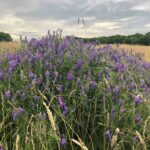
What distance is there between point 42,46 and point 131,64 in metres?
1.08

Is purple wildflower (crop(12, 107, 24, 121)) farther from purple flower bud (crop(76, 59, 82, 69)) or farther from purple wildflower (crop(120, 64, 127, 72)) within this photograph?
purple wildflower (crop(120, 64, 127, 72))

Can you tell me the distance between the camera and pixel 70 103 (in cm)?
303

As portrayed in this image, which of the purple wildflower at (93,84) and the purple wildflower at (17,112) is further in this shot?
the purple wildflower at (93,84)

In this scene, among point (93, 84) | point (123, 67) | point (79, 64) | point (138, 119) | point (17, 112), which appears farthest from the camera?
point (123, 67)

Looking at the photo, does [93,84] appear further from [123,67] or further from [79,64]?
[123,67]

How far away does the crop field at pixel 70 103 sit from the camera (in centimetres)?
249

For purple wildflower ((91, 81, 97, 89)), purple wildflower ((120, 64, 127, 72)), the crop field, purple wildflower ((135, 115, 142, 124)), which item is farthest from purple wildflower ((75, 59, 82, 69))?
purple wildflower ((135, 115, 142, 124))

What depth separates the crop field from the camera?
2488 mm

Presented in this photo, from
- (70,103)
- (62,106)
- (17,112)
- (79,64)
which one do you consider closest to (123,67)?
(79,64)

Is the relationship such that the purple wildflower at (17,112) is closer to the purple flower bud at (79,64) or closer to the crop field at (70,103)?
the crop field at (70,103)

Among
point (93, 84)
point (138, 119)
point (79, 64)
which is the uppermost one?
point (79, 64)

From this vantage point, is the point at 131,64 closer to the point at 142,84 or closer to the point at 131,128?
the point at 142,84

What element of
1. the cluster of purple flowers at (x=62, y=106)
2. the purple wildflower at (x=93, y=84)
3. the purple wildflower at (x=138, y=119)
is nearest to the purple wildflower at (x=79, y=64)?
the purple wildflower at (x=93, y=84)

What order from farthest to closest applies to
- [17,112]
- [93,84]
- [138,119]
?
[93,84] < [138,119] < [17,112]
